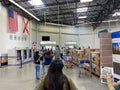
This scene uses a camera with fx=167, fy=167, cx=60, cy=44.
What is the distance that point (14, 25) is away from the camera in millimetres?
15625

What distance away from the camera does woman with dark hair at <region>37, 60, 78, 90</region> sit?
1773 millimetres

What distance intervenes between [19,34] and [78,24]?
12.6m

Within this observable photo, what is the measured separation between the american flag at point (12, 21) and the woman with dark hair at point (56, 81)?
13.6 metres

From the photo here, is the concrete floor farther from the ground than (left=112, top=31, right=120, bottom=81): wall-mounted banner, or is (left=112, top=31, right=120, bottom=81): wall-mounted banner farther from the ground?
(left=112, top=31, right=120, bottom=81): wall-mounted banner

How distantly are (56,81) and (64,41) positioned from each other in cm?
2514

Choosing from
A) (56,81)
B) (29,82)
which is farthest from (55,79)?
(29,82)

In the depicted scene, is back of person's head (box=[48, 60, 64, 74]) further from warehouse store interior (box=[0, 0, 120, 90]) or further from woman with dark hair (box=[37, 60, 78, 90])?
warehouse store interior (box=[0, 0, 120, 90])

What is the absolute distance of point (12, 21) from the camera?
15188mm

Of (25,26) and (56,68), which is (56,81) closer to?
(56,68)

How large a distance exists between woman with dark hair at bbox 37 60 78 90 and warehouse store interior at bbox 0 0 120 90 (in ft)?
1.99

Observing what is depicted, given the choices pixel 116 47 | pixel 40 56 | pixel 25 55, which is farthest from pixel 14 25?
pixel 116 47

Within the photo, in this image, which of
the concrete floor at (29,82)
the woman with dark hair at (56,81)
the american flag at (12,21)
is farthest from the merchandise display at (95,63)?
the american flag at (12,21)

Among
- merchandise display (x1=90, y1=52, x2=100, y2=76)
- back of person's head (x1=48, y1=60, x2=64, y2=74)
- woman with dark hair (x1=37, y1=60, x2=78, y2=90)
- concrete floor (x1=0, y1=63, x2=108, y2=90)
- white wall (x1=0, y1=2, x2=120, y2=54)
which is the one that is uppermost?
white wall (x1=0, y1=2, x2=120, y2=54)

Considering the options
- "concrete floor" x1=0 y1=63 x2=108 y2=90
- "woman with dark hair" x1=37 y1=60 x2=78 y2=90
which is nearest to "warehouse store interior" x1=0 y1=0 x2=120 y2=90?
"concrete floor" x1=0 y1=63 x2=108 y2=90
